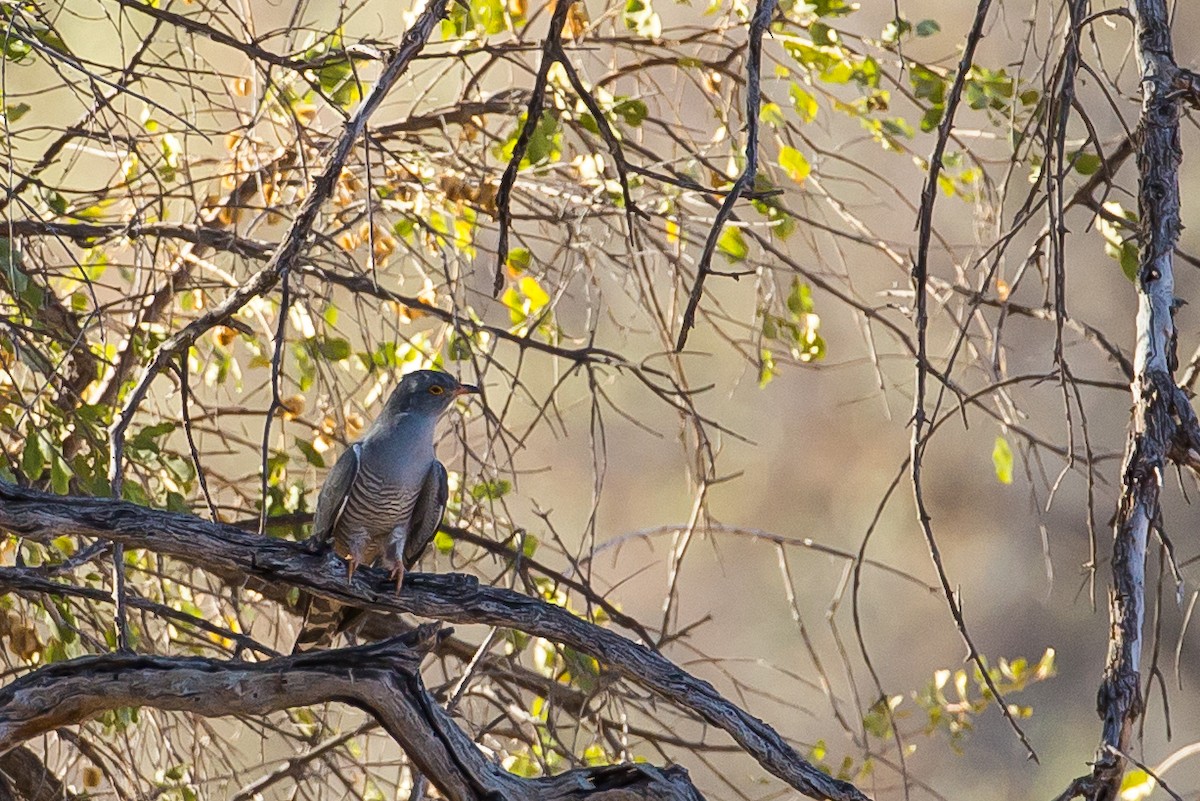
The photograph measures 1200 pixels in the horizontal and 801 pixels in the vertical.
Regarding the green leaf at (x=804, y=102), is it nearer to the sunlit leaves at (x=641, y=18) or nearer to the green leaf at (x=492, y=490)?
the sunlit leaves at (x=641, y=18)

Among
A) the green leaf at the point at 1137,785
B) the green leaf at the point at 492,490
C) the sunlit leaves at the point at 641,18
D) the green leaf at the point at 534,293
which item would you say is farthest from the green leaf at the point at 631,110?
the green leaf at the point at 1137,785

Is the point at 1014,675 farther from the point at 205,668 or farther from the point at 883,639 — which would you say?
the point at 883,639

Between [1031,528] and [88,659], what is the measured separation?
11.9 m

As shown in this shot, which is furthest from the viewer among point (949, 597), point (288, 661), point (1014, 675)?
point (1014, 675)

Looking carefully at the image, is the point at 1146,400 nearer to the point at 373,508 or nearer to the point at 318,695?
the point at 318,695

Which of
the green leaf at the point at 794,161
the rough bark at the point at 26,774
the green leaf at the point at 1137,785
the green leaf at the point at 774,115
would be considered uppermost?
the green leaf at the point at 774,115

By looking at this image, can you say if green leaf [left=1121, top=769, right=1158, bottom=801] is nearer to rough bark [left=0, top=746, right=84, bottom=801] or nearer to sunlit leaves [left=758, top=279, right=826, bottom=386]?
sunlit leaves [left=758, top=279, right=826, bottom=386]

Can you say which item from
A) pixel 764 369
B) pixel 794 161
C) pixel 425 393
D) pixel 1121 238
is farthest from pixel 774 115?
pixel 425 393

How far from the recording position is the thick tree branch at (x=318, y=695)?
1.92m

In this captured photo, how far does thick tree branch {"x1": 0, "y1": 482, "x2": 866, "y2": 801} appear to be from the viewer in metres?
2.03

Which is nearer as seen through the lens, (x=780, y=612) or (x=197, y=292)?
(x=197, y=292)

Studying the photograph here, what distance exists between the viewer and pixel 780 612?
13266 mm

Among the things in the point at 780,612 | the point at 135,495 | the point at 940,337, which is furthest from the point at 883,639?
the point at 135,495

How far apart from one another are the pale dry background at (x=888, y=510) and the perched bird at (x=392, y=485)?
7.61m
